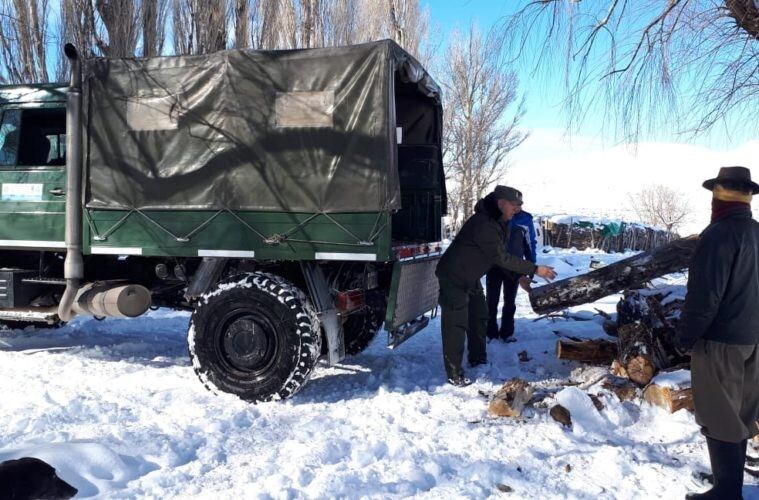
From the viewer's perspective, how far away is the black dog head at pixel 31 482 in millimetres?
2809

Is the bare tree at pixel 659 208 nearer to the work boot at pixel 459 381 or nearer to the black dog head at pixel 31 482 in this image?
the work boot at pixel 459 381

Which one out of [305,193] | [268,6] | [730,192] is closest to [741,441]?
[730,192]

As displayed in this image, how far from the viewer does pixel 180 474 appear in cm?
328

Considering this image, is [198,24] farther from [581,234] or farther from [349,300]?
[581,234]

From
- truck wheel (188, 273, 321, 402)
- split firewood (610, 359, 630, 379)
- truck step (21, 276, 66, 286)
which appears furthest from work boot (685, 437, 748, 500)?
truck step (21, 276, 66, 286)

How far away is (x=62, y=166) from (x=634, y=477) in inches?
208

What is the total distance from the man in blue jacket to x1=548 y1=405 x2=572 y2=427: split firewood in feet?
8.33

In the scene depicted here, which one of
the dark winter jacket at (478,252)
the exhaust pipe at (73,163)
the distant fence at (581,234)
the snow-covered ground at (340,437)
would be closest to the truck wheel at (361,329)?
the snow-covered ground at (340,437)

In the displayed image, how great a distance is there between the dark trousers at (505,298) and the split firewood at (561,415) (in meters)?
2.57

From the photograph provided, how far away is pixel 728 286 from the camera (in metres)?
3.03

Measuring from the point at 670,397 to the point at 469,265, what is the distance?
1974mm

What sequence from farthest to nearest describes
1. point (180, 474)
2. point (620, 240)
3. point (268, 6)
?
point (620, 240) → point (268, 6) → point (180, 474)

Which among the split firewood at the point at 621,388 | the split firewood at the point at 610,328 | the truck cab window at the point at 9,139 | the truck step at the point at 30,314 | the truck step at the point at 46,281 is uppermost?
the truck cab window at the point at 9,139

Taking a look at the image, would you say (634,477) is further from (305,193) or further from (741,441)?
(305,193)
